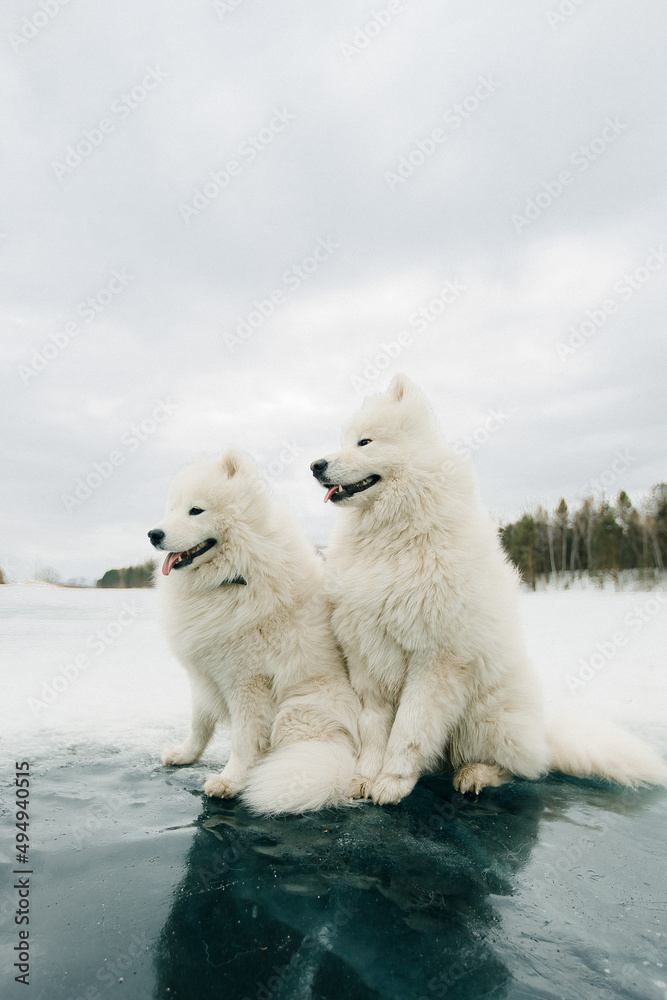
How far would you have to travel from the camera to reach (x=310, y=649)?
3.59 meters

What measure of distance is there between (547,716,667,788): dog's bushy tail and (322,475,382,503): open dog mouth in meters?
2.31

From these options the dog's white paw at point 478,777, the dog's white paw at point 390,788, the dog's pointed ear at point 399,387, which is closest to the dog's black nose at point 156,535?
the dog's pointed ear at point 399,387

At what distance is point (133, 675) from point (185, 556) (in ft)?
14.5

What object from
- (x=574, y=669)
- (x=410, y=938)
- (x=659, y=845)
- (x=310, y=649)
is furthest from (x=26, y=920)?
(x=574, y=669)

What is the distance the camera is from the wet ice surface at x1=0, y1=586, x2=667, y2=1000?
1756 millimetres

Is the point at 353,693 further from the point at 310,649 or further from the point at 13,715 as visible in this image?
the point at 13,715

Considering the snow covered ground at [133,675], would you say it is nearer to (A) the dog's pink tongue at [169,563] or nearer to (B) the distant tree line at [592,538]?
(A) the dog's pink tongue at [169,563]

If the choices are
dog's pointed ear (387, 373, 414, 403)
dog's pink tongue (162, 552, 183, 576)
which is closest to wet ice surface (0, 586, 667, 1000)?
dog's pink tongue (162, 552, 183, 576)

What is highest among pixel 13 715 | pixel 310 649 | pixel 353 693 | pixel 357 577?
pixel 357 577

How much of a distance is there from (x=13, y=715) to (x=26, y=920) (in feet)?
10.6

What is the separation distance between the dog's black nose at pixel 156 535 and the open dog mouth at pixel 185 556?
0.19 metres

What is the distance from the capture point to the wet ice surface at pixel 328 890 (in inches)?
69.1

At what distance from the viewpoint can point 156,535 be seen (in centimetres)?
341

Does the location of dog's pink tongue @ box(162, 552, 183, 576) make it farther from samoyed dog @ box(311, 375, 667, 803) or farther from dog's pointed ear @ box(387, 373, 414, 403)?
dog's pointed ear @ box(387, 373, 414, 403)
